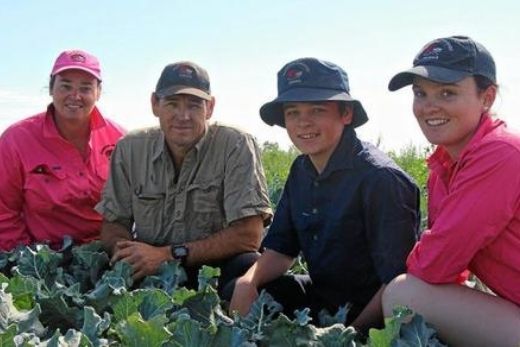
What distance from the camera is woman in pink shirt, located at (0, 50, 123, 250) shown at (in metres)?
4.05

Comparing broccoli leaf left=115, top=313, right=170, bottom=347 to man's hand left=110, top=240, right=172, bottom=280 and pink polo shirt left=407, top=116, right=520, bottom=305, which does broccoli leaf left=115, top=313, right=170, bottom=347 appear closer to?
pink polo shirt left=407, top=116, right=520, bottom=305

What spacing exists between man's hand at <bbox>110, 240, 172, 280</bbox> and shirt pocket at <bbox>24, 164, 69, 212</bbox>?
69 cm

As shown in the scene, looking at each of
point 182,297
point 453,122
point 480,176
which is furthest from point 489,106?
point 182,297

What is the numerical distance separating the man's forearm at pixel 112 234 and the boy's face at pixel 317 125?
1335 millimetres

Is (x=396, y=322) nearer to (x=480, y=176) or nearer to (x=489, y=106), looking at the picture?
(x=480, y=176)

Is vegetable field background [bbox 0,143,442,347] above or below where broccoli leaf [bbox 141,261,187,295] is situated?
above

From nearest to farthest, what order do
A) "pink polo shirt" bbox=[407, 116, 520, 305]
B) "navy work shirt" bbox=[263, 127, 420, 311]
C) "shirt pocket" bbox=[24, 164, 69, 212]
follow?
"pink polo shirt" bbox=[407, 116, 520, 305], "navy work shirt" bbox=[263, 127, 420, 311], "shirt pocket" bbox=[24, 164, 69, 212]

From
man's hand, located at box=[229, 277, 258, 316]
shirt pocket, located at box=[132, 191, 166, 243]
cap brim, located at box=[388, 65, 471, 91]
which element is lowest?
man's hand, located at box=[229, 277, 258, 316]

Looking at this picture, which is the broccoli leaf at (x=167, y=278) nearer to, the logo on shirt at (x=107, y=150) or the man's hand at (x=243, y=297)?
the man's hand at (x=243, y=297)

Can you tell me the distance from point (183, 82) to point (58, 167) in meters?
0.99

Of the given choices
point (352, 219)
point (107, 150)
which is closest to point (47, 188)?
point (107, 150)

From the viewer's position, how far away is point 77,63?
4117 millimetres

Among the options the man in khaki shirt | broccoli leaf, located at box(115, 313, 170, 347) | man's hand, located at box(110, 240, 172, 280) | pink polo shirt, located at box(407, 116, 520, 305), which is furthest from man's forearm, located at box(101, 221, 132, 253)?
pink polo shirt, located at box(407, 116, 520, 305)

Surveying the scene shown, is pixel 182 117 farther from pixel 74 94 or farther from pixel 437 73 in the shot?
pixel 437 73
